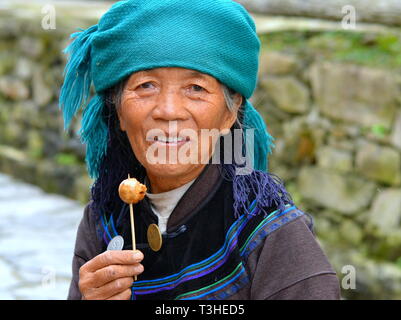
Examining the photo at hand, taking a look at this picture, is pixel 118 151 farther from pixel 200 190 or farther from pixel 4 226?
pixel 4 226

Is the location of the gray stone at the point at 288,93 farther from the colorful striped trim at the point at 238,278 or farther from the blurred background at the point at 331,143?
the colorful striped trim at the point at 238,278

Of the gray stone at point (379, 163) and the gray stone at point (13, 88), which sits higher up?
the gray stone at point (13, 88)

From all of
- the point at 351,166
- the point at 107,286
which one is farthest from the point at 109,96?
the point at 351,166

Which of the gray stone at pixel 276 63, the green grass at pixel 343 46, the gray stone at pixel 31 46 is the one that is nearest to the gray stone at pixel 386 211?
the green grass at pixel 343 46

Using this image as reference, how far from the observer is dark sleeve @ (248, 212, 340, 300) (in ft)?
5.33

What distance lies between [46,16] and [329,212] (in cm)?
307

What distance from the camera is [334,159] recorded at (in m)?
3.79

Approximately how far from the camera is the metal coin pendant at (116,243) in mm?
1846

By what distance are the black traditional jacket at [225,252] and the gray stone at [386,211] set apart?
188 cm

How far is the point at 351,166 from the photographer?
12.1ft

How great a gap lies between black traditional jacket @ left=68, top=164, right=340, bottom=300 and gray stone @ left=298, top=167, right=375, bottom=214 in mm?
1968

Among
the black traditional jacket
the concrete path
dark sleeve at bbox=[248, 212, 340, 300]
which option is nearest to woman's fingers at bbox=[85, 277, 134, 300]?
the black traditional jacket

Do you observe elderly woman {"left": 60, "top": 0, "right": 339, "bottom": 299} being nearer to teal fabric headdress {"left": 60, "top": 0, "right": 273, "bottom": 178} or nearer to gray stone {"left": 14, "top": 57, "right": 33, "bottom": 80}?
teal fabric headdress {"left": 60, "top": 0, "right": 273, "bottom": 178}

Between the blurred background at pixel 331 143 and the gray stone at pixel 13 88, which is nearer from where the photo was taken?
the blurred background at pixel 331 143
